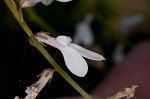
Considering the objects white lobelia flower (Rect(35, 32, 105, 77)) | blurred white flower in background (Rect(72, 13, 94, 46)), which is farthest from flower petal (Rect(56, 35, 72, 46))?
blurred white flower in background (Rect(72, 13, 94, 46))

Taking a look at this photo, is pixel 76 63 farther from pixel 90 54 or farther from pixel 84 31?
pixel 84 31

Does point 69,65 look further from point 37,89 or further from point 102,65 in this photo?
point 102,65

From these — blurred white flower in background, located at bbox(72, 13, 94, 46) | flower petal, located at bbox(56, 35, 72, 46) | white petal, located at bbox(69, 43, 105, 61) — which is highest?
blurred white flower in background, located at bbox(72, 13, 94, 46)

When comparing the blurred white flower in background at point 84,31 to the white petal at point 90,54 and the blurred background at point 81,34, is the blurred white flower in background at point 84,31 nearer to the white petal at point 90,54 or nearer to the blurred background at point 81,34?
the blurred background at point 81,34

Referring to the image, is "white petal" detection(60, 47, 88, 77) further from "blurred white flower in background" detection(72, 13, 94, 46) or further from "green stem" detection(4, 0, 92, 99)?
"blurred white flower in background" detection(72, 13, 94, 46)

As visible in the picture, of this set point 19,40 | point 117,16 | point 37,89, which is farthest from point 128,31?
point 37,89

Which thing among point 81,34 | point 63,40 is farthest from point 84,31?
point 63,40

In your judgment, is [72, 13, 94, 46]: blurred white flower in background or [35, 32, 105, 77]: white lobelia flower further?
[72, 13, 94, 46]: blurred white flower in background
